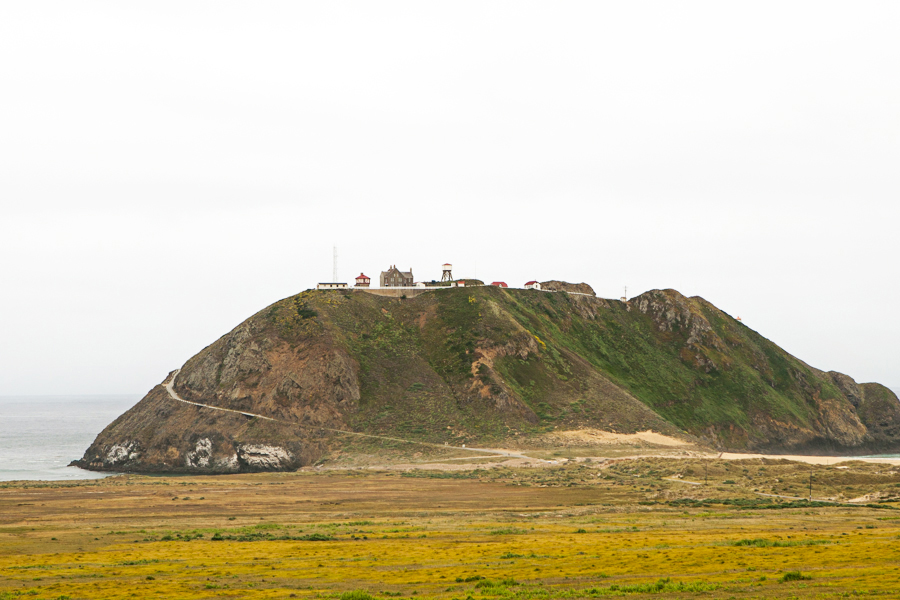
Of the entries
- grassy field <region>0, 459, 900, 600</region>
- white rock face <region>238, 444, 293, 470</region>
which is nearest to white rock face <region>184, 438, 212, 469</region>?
white rock face <region>238, 444, 293, 470</region>

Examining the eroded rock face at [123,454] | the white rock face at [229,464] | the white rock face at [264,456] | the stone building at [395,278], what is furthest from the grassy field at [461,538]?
the stone building at [395,278]

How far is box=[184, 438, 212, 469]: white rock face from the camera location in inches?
4173

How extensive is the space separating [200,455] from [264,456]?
35.9 ft

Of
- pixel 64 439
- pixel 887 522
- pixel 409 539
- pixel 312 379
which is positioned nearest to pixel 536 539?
pixel 409 539

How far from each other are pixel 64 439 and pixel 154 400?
6692 centimetres

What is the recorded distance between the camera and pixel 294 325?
129375mm

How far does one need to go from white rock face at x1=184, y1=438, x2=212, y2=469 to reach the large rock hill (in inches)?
7.5

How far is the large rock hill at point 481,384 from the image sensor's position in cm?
11169

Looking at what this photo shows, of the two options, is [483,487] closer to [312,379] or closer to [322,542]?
[322,542]

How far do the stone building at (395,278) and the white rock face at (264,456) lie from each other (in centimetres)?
6202

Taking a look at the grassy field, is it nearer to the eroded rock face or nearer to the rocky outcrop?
the eroded rock face

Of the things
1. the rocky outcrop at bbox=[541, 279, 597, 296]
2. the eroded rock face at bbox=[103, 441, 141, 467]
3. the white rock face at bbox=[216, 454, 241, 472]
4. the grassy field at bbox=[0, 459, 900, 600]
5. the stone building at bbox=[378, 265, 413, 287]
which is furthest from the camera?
the rocky outcrop at bbox=[541, 279, 597, 296]

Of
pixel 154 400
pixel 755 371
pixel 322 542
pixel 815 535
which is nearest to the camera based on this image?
pixel 815 535

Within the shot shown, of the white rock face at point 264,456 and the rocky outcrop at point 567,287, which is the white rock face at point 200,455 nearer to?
the white rock face at point 264,456
